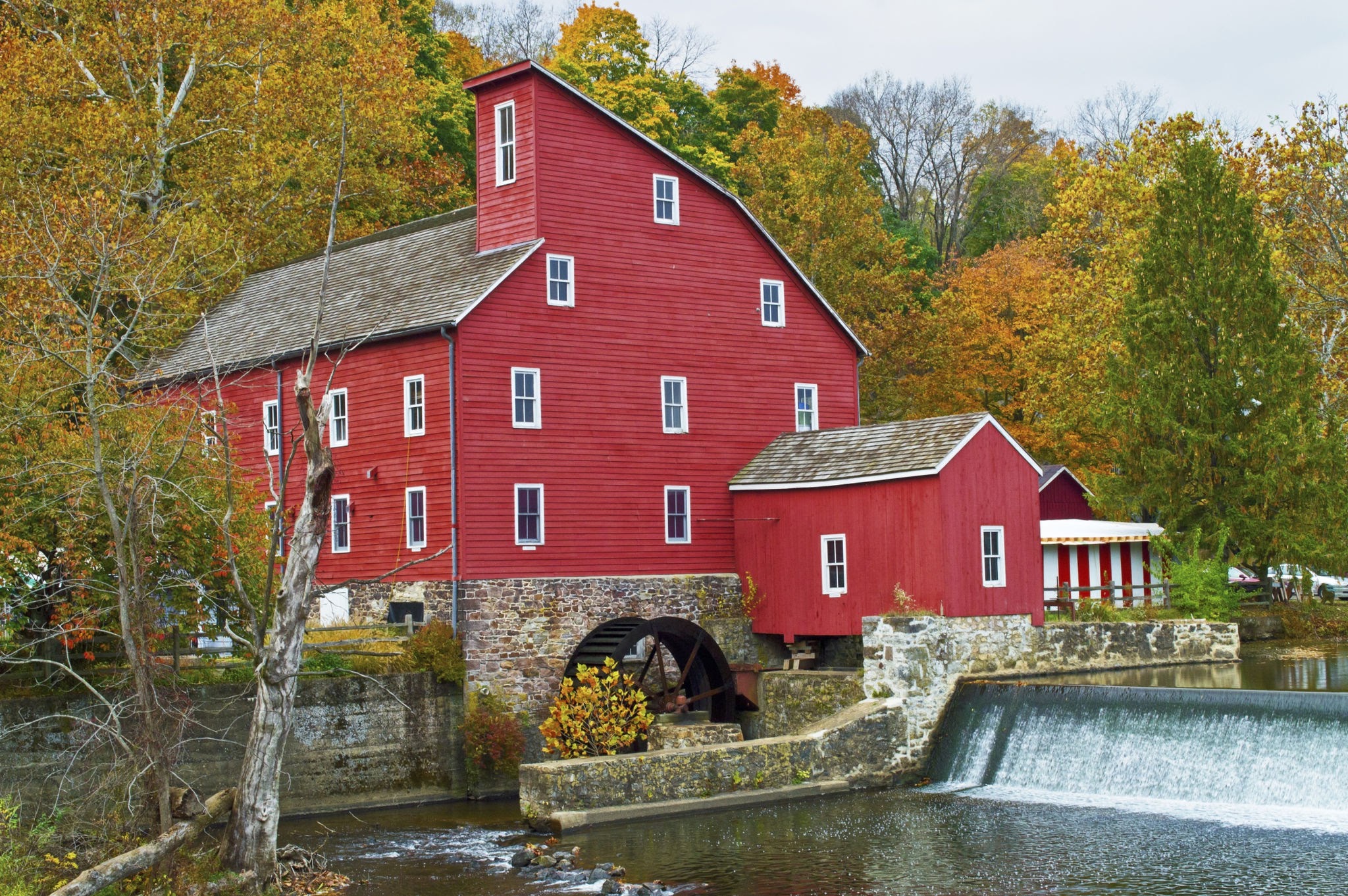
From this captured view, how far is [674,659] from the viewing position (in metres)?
29.2

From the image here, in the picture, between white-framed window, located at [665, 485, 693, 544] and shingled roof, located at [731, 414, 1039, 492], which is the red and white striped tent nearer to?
shingled roof, located at [731, 414, 1039, 492]

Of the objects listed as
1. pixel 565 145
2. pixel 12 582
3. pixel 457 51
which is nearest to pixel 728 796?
pixel 12 582

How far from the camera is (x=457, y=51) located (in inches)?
2279

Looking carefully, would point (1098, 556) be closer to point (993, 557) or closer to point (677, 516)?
point (993, 557)

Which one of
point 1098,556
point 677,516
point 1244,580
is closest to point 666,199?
point 677,516

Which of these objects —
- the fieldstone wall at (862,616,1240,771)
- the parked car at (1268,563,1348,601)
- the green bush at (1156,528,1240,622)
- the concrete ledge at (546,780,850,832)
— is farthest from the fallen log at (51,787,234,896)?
the parked car at (1268,563,1348,601)

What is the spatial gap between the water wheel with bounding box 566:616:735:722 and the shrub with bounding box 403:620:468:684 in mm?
1980

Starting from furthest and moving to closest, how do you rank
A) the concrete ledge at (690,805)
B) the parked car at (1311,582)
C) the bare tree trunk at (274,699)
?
1. the parked car at (1311,582)
2. the concrete ledge at (690,805)
3. the bare tree trunk at (274,699)

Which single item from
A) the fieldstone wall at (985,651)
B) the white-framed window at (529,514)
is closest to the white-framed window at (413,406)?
the white-framed window at (529,514)

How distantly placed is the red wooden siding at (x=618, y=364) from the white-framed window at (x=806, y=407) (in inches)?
7.8

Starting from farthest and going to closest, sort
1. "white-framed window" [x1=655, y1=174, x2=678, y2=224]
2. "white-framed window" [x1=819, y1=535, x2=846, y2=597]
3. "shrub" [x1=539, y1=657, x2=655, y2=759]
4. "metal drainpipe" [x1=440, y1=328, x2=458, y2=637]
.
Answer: "white-framed window" [x1=655, y1=174, x2=678, y2=224]
"white-framed window" [x1=819, y1=535, x2=846, y2=597]
"metal drainpipe" [x1=440, y1=328, x2=458, y2=637]
"shrub" [x1=539, y1=657, x2=655, y2=759]

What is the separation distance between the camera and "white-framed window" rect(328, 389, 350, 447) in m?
29.0

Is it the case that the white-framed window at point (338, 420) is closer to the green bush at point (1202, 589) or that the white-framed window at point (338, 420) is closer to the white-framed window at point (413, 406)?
the white-framed window at point (413, 406)

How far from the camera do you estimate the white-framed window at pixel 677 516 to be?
29.1m
